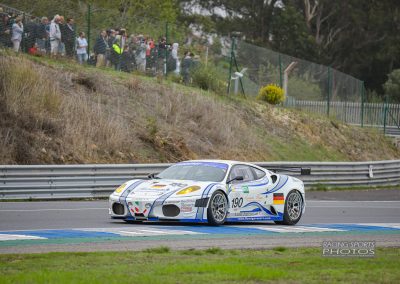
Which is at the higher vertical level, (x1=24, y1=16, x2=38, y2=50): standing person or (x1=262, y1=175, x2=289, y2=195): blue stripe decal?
(x1=24, y1=16, x2=38, y2=50): standing person

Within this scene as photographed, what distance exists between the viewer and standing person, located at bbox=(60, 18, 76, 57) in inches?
1220

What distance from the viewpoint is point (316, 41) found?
7456cm

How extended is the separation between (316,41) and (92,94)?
45643mm

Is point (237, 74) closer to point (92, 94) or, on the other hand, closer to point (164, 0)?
point (92, 94)

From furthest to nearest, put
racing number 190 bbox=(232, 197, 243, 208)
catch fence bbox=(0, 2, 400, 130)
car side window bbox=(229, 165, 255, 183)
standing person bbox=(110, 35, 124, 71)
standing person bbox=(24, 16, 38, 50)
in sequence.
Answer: catch fence bbox=(0, 2, 400, 130) < standing person bbox=(110, 35, 124, 71) < standing person bbox=(24, 16, 38, 50) < car side window bbox=(229, 165, 255, 183) < racing number 190 bbox=(232, 197, 243, 208)

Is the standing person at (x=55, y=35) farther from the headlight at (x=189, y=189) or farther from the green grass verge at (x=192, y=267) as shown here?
the green grass verge at (x=192, y=267)

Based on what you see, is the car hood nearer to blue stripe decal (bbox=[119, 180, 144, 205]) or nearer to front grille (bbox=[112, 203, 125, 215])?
blue stripe decal (bbox=[119, 180, 144, 205])

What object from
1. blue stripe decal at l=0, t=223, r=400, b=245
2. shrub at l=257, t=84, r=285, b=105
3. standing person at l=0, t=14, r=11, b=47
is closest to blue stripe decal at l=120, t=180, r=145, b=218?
blue stripe decal at l=0, t=223, r=400, b=245

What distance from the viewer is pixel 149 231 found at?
50.1ft

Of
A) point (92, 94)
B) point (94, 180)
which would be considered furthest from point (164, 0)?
point (94, 180)

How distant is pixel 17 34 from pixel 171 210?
50.8ft

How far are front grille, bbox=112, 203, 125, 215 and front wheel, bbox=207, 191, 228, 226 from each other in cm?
153

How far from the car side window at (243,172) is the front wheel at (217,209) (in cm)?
72

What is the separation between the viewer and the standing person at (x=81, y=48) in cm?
3209
